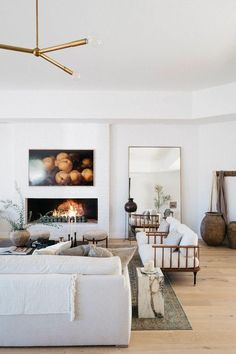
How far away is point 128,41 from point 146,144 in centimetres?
328

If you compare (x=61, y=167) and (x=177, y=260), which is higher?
(x=61, y=167)

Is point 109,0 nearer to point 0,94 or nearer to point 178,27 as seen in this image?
point 178,27

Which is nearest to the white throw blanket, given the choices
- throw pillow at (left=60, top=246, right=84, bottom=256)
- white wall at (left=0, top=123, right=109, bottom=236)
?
throw pillow at (left=60, top=246, right=84, bottom=256)

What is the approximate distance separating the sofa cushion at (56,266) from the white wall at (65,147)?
14.1ft

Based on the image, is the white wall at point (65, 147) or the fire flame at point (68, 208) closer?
the white wall at point (65, 147)

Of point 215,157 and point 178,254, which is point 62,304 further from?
point 215,157

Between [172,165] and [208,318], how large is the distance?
173 inches

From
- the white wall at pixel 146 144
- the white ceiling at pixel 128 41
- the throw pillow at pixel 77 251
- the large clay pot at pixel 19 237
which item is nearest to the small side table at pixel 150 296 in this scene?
the throw pillow at pixel 77 251

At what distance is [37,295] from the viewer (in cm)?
257

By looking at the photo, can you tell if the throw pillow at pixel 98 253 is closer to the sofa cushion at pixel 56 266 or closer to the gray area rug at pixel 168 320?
the sofa cushion at pixel 56 266

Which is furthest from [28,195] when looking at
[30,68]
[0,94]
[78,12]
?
[78,12]

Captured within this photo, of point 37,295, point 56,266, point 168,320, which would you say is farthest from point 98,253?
point 168,320

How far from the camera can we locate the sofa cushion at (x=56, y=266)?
2.66m

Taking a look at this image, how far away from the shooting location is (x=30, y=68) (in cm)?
514
